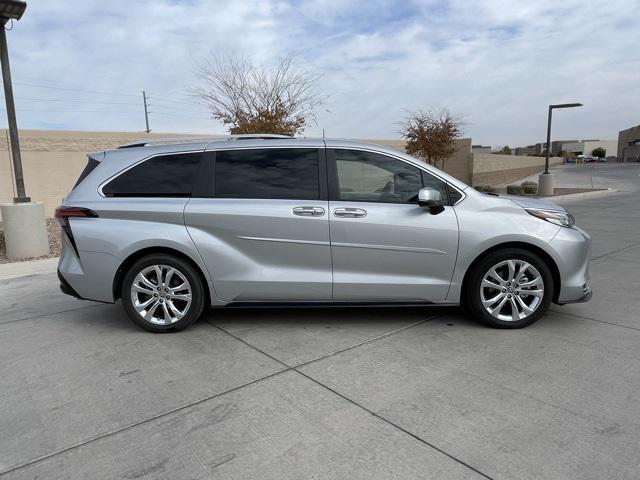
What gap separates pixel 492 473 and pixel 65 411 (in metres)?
2.72

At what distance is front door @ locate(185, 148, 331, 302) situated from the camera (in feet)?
14.4

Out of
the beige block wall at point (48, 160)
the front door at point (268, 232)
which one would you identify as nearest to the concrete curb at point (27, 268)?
the front door at point (268, 232)

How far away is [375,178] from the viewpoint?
4.54 metres

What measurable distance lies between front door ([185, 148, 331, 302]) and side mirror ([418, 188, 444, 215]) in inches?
33.9

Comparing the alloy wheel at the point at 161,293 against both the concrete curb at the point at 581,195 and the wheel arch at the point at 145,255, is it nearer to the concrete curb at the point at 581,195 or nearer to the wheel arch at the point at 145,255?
the wheel arch at the point at 145,255

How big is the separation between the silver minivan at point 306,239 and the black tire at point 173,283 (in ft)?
0.03

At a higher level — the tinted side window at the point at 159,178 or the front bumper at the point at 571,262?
the tinted side window at the point at 159,178

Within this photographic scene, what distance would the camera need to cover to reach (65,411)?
3.20 m

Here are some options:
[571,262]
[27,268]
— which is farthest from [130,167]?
[27,268]

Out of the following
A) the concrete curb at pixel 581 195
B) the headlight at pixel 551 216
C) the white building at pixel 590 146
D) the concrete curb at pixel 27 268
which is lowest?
the concrete curb at pixel 581 195

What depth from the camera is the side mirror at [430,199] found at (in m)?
4.20

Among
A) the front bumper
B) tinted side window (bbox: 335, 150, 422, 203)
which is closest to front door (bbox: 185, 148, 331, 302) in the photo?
tinted side window (bbox: 335, 150, 422, 203)

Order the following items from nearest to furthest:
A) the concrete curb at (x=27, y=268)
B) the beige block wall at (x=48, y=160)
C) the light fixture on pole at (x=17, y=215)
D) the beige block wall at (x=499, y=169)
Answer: the concrete curb at (x=27, y=268), the light fixture on pole at (x=17, y=215), the beige block wall at (x=48, y=160), the beige block wall at (x=499, y=169)

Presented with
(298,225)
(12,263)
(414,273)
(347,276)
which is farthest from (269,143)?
(12,263)
